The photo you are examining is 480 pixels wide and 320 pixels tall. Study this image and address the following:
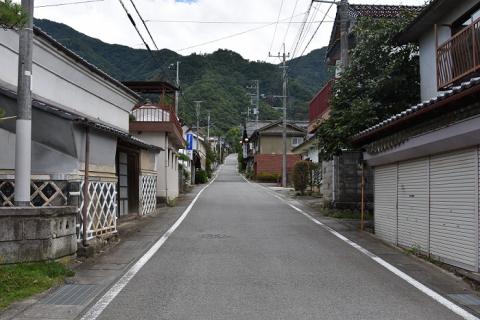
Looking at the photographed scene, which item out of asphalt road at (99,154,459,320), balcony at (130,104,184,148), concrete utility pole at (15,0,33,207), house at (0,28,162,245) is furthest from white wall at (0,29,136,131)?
balcony at (130,104,184,148)

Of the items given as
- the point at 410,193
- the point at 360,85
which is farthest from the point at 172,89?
the point at 410,193

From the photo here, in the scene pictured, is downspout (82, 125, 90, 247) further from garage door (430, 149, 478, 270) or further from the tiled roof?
garage door (430, 149, 478, 270)

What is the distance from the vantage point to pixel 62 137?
10039 mm

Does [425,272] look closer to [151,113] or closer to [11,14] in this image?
[11,14]

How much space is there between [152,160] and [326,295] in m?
14.8

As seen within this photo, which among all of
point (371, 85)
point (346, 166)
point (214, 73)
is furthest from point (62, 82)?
point (214, 73)

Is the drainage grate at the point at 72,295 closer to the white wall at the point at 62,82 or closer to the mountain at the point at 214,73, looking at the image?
the white wall at the point at 62,82

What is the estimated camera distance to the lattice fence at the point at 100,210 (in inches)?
424

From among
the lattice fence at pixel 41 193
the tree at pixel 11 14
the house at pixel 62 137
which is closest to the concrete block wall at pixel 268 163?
the house at pixel 62 137

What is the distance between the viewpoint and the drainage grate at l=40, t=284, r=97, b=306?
692cm

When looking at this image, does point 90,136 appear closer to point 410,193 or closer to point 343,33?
point 410,193

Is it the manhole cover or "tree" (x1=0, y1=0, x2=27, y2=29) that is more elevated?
"tree" (x1=0, y1=0, x2=27, y2=29)

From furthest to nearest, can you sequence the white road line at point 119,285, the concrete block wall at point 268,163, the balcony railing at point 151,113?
the concrete block wall at point 268,163
the balcony railing at point 151,113
the white road line at point 119,285

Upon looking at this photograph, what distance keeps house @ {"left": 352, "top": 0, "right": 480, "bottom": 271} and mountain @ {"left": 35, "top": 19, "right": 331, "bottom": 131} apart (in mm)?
9716
